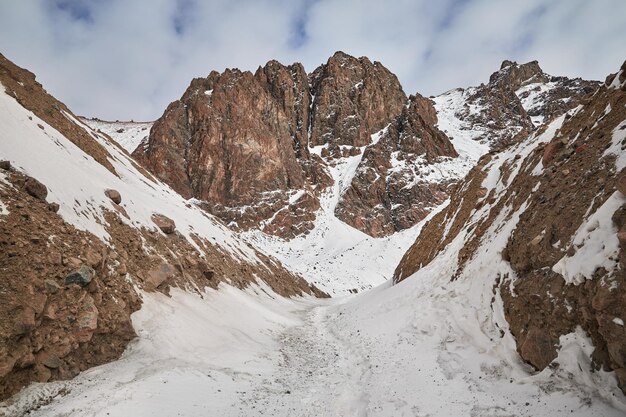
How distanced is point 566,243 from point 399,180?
8657 cm

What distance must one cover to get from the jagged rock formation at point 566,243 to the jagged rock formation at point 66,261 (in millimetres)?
11111

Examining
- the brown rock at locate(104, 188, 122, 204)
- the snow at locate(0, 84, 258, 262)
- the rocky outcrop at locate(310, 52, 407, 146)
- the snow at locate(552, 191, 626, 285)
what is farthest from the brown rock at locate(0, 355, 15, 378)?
the rocky outcrop at locate(310, 52, 407, 146)

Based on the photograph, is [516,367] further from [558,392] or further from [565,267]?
[565,267]

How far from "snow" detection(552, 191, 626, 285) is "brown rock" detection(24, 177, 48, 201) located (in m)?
15.0

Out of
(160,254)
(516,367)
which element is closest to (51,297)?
(160,254)

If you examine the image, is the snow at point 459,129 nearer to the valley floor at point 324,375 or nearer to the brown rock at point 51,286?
the valley floor at point 324,375

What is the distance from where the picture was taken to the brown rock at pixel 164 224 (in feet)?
63.8

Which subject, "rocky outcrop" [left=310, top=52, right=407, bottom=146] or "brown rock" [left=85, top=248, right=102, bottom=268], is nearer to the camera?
"brown rock" [left=85, top=248, right=102, bottom=268]

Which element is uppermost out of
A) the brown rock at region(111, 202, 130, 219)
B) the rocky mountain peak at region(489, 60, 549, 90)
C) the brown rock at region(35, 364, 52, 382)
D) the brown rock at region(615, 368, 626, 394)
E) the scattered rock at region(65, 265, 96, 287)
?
the rocky mountain peak at region(489, 60, 549, 90)

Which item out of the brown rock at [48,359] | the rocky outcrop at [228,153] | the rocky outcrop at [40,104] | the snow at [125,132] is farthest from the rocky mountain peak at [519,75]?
the brown rock at [48,359]

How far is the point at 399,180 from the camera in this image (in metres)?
93.3

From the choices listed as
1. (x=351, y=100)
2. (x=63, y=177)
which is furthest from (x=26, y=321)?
(x=351, y=100)

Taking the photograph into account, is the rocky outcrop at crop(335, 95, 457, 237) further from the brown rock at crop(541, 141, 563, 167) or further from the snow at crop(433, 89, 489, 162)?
the brown rock at crop(541, 141, 563, 167)

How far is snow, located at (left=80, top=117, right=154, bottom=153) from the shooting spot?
10120 cm
